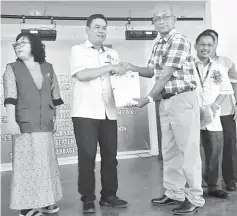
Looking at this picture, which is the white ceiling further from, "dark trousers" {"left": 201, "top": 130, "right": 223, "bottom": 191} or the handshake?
"dark trousers" {"left": 201, "top": 130, "right": 223, "bottom": 191}

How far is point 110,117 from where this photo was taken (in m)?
2.50

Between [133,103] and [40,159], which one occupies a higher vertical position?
[133,103]

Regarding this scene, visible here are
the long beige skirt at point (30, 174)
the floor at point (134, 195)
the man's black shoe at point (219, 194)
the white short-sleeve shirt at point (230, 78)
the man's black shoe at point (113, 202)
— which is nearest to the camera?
the long beige skirt at point (30, 174)

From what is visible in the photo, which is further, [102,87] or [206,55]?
[206,55]

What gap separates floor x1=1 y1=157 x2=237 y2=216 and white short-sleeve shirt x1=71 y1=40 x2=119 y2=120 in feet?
2.49

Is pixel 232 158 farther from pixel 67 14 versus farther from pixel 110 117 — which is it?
pixel 67 14

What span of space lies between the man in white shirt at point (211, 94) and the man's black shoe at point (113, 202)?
0.75 m

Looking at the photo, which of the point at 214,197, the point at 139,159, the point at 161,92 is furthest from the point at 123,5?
the point at 214,197

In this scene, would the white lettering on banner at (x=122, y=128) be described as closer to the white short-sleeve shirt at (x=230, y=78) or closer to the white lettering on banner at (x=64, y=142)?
the white lettering on banner at (x=64, y=142)

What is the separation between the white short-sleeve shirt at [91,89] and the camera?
7.93 feet

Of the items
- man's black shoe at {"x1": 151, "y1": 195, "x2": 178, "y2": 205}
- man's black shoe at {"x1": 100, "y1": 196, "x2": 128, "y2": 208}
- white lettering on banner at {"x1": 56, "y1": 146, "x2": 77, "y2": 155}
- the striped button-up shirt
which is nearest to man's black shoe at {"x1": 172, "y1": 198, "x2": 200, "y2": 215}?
man's black shoe at {"x1": 151, "y1": 195, "x2": 178, "y2": 205}

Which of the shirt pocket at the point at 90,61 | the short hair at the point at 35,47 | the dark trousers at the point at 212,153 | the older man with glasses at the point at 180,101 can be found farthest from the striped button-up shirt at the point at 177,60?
the short hair at the point at 35,47

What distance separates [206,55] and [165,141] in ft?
2.84

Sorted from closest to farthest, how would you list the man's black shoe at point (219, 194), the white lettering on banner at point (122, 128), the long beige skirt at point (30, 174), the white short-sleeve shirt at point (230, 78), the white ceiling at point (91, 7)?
the long beige skirt at point (30, 174), the man's black shoe at point (219, 194), the white short-sleeve shirt at point (230, 78), the white ceiling at point (91, 7), the white lettering on banner at point (122, 128)
